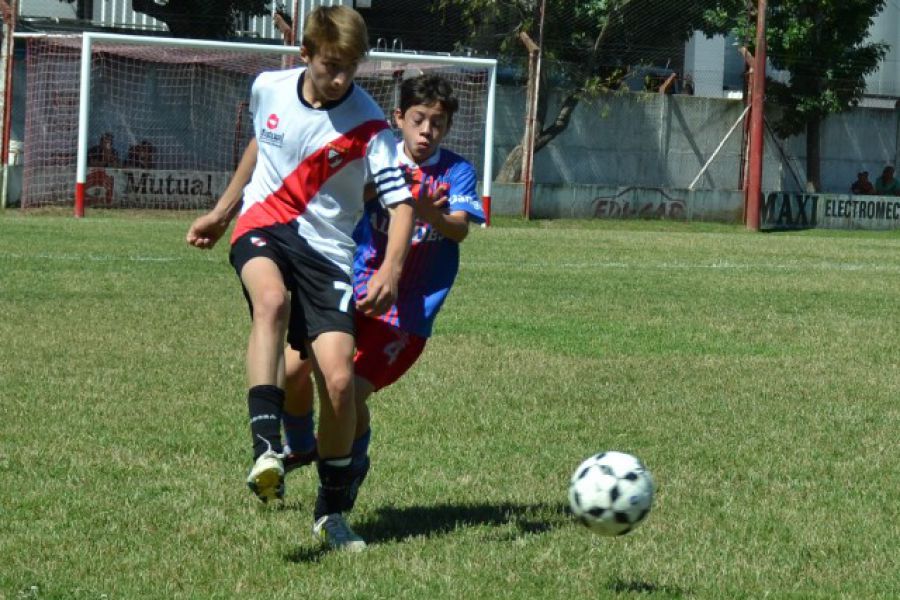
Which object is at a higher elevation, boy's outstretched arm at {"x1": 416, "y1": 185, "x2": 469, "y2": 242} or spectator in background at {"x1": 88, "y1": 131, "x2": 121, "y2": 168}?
spectator in background at {"x1": 88, "y1": 131, "x2": 121, "y2": 168}

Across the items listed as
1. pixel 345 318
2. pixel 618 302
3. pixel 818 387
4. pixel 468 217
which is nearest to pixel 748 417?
pixel 818 387

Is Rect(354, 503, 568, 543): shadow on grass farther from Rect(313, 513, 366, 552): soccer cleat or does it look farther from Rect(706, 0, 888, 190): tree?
Rect(706, 0, 888, 190): tree

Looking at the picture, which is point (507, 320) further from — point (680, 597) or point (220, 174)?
point (220, 174)

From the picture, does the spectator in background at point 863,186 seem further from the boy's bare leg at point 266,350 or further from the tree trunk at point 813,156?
the boy's bare leg at point 266,350

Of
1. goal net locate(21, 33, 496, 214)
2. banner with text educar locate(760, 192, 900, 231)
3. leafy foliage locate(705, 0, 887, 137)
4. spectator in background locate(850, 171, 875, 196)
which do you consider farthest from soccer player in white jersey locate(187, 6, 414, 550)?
spectator in background locate(850, 171, 875, 196)

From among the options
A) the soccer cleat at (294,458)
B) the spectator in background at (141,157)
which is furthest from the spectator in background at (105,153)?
the soccer cleat at (294,458)

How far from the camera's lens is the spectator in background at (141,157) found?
1024 inches

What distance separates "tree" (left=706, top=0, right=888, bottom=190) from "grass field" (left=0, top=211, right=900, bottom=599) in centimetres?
1865

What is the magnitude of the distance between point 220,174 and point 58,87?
3051 mm

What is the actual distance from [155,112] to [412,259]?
22215 mm

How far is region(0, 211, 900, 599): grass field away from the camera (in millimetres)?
4387

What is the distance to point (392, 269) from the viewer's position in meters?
4.72

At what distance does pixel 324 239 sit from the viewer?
4832mm

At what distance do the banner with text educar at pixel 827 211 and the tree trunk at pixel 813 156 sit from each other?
55.8 inches
